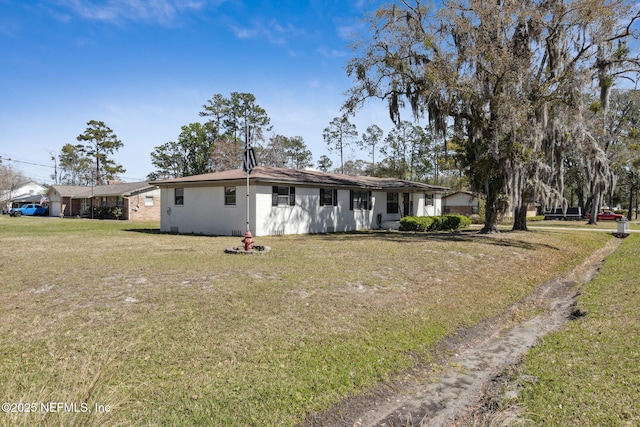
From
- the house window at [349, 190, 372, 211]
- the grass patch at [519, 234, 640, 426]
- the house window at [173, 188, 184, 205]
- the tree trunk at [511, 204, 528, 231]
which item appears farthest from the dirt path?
the house window at [173, 188, 184, 205]

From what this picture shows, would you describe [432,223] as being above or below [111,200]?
below

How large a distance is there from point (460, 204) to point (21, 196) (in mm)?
67230

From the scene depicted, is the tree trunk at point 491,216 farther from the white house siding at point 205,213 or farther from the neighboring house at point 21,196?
the neighboring house at point 21,196

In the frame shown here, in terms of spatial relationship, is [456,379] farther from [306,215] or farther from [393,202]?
[393,202]

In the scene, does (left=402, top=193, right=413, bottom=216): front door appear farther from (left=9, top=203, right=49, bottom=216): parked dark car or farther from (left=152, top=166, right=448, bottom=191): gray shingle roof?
(left=9, top=203, right=49, bottom=216): parked dark car

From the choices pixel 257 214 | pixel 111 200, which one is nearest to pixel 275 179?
pixel 257 214

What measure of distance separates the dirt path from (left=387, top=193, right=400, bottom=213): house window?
17443mm

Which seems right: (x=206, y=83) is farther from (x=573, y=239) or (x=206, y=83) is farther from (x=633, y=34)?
(x=573, y=239)

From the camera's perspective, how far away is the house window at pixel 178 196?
69.4ft

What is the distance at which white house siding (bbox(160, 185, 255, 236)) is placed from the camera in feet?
61.0

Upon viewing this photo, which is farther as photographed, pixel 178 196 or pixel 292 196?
pixel 178 196

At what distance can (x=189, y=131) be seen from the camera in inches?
1928

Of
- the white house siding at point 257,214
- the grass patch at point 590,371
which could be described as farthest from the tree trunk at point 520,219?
the grass patch at point 590,371

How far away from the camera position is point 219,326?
18.6ft
